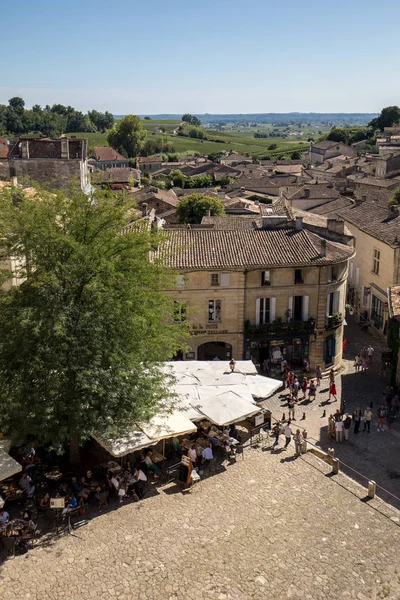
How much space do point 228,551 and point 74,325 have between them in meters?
8.29

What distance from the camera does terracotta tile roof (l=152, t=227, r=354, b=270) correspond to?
3250 centimetres

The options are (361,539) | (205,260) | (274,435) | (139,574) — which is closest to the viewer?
(139,574)

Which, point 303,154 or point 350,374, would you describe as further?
point 303,154

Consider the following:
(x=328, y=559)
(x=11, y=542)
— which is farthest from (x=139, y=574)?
(x=328, y=559)

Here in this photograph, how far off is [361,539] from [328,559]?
5.25 ft

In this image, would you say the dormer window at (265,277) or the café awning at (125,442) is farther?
the dormer window at (265,277)

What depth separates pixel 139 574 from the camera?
608 inches

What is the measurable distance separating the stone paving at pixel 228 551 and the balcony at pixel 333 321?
15.0m

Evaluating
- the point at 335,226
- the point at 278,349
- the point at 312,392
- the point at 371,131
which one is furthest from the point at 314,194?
the point at 371,131

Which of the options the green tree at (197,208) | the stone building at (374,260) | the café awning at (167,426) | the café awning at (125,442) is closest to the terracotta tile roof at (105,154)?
the green tree at (197,208)

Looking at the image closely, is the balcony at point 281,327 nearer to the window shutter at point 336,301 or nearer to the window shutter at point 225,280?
the window shutter at point 336,301

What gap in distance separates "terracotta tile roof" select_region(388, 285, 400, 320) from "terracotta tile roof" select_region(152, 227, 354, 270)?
439 centimetres

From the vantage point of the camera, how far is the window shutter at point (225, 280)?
32.6m

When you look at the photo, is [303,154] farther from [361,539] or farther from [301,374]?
[361,539]
